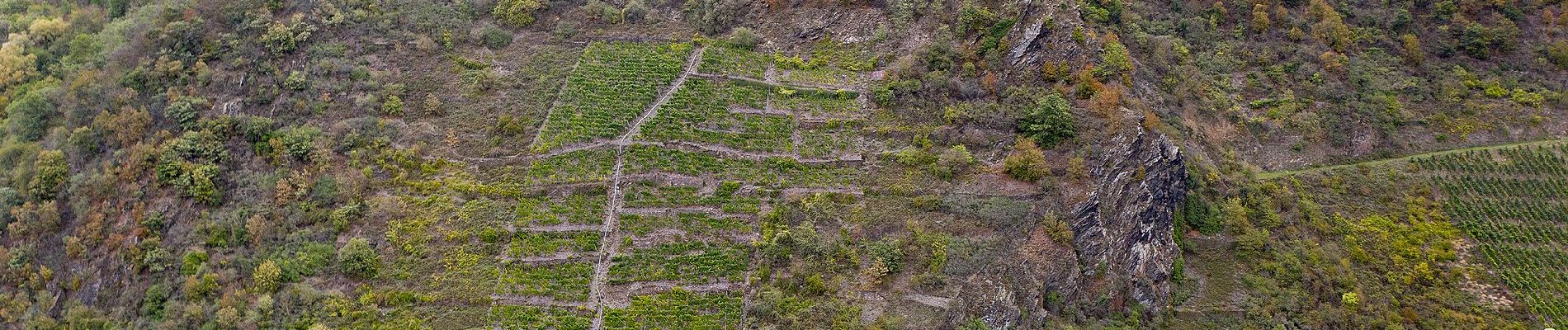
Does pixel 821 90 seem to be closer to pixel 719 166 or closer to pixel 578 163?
pixel 719 166

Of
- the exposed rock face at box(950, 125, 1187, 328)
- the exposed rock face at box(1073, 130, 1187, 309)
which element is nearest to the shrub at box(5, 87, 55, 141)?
the exposed rock face at box(950, 125, 1187, 328)

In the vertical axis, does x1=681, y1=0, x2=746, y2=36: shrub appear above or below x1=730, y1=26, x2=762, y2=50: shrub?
above

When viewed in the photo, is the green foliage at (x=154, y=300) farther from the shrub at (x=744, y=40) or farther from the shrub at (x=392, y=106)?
the shrub at (x=744, y=40)

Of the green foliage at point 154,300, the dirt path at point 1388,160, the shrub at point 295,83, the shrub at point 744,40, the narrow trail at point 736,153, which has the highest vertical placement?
the shrub at point 295,83

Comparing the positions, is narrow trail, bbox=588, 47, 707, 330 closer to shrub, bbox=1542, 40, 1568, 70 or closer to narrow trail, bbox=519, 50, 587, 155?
narrow trail, bbox=519, 50, 587, 155

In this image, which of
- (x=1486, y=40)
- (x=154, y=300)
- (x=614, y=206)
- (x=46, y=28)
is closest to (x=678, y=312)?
(x=614, y=206)

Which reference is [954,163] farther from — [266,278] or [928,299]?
[266,278]

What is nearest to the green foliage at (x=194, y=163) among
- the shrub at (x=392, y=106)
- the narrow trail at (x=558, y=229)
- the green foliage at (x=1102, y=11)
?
the shrub at (x=392, y=106)
